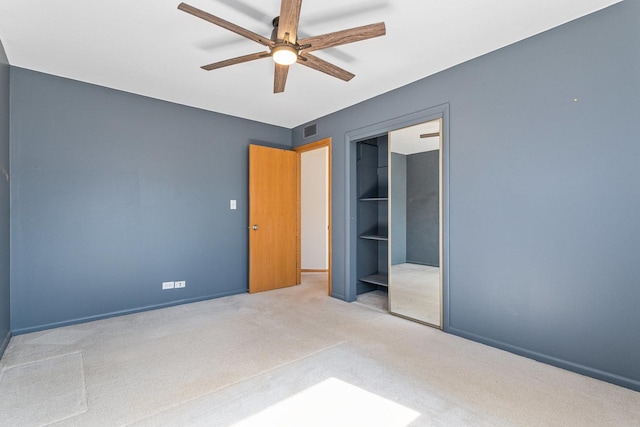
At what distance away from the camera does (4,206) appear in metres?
2.71

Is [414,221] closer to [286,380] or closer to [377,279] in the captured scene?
[377,279]

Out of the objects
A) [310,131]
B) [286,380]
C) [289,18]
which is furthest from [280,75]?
[286,380]

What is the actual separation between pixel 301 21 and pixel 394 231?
2734mm

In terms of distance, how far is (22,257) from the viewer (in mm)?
2975

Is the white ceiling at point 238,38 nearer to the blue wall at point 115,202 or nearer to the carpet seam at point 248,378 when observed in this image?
the blue wall at point 115,202

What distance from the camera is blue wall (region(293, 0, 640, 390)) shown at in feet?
6.66

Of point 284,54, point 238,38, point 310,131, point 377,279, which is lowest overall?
point 377,279

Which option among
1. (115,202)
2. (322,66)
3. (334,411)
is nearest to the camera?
(334,411)

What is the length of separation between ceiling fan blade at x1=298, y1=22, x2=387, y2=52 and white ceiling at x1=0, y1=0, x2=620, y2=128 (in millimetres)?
251

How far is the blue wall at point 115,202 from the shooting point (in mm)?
3021

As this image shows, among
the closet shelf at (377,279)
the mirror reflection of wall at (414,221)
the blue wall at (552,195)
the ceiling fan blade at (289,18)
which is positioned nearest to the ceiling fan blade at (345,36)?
the ceiling fan blade at (289,18)

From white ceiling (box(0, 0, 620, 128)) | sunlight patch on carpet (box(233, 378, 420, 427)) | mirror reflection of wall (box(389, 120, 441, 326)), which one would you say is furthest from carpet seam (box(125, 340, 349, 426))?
white ceiling (box(0, 0, 620, 128))

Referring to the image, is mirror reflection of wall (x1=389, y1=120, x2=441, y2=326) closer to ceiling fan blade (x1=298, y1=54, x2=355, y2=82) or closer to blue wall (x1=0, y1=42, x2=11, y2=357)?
ceiling fan blade (x1=298, y1=54, x2=355, y2=82)

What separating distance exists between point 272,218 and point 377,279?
1.84 m
